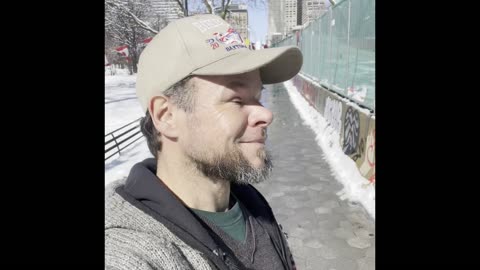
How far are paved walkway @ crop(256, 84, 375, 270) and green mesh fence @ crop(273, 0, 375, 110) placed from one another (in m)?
1.53

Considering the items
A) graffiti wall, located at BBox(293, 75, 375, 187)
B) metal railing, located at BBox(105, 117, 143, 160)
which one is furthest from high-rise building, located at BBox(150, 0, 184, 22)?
graffiti wall, located at BBox(293, 75, 375, 187)

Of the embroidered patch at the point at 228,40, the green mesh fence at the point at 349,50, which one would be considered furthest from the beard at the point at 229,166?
the green mesh fence at the point at 349,50

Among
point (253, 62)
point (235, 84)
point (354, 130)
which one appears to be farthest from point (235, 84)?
point (354, 130)

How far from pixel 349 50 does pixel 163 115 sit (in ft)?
21.2

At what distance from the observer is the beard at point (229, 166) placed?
4.53 feet

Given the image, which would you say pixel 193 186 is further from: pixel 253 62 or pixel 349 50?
pixel 349 50

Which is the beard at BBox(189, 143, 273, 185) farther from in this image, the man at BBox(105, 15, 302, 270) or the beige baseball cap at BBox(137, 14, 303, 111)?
the beige baseball cap at BBox(137, 14, 303, 111)

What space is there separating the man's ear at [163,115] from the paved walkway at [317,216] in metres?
2.60

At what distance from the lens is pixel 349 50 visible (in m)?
7.19

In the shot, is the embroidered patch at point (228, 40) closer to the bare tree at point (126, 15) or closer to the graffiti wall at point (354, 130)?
the graffiti wall at point (354, 130)
